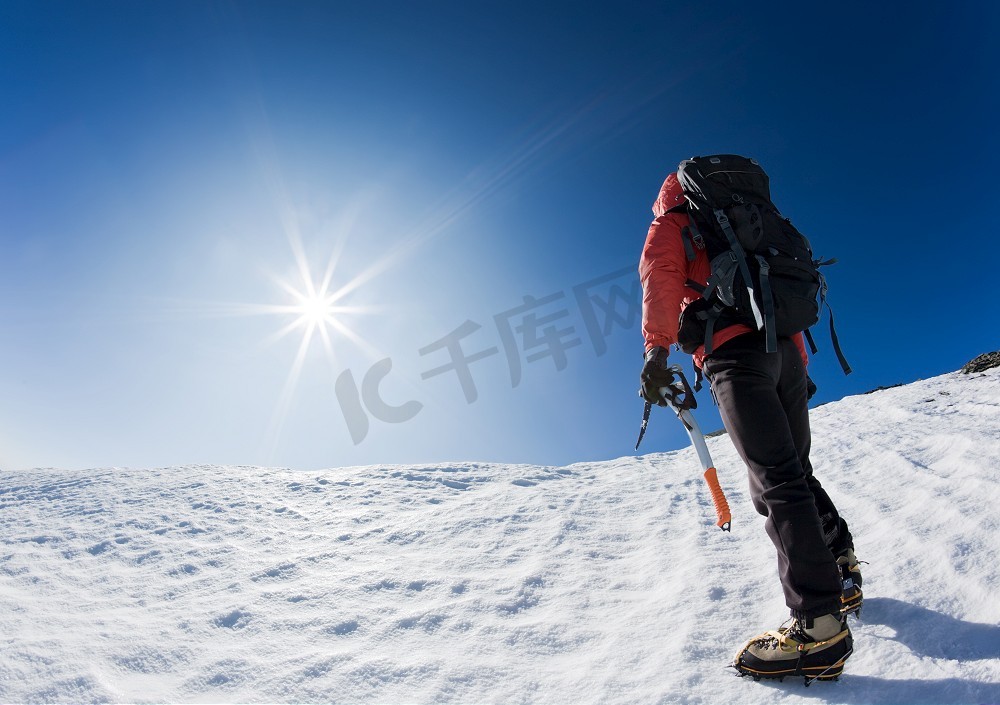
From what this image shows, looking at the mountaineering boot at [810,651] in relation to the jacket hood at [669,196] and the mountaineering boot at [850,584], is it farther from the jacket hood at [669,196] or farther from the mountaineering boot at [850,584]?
the jacket hood at [669,196]

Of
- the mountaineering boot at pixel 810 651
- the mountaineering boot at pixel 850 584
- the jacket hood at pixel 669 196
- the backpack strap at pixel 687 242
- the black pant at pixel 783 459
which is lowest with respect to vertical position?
the mountaineering boot at pixel 810 651

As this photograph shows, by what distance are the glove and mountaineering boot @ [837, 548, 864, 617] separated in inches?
47.6

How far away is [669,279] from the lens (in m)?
2.70

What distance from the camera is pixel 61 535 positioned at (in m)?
4.60

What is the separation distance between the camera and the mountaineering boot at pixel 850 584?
2426mm

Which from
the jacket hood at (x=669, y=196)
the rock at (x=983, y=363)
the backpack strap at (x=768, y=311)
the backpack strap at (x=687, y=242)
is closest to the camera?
the backpack strap at (x=768, y=311)

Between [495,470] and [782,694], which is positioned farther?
[495,470]

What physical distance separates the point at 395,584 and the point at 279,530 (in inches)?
71.9

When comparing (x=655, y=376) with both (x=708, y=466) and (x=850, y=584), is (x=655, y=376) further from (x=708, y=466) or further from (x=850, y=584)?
(x=850, y=584)

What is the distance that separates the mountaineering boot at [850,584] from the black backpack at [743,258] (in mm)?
1098

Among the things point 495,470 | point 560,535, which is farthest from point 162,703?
point 495,470

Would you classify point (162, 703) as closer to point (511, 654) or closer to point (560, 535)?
point (511, 654)

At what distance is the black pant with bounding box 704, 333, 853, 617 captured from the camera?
2162 millimetres

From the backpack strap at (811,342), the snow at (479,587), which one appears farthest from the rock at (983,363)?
the backpack strap at (811,342)
